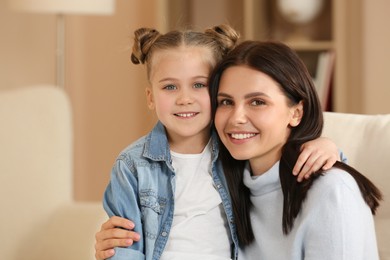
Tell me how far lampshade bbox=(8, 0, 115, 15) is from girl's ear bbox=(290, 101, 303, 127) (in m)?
1.77

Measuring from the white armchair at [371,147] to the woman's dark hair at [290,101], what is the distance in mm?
226

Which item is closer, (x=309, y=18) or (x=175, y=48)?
(x=175, y=48)

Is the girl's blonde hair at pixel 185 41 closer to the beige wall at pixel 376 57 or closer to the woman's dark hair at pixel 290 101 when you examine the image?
the woman's dark hair at pixel 290 101

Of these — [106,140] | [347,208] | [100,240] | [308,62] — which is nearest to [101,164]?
[106,140]

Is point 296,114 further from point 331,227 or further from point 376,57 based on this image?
point 376,57

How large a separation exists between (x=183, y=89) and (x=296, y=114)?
0.85ft

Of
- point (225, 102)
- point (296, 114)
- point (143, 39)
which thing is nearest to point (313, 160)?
point (296, 114)

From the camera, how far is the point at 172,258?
1.73m

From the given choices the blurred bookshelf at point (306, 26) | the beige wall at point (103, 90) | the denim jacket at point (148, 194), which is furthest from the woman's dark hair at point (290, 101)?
the beige wall at point (103, 90)

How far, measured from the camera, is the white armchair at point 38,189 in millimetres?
2492

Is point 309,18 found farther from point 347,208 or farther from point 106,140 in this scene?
point 347,208

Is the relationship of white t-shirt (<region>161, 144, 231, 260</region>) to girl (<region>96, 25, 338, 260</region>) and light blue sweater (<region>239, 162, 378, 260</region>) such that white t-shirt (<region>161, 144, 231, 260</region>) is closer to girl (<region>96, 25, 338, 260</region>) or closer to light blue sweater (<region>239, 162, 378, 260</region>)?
girl (<region>96, 25, 338, 260</region>)

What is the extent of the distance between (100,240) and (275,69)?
1.82ft

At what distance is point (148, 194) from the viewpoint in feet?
5.71
